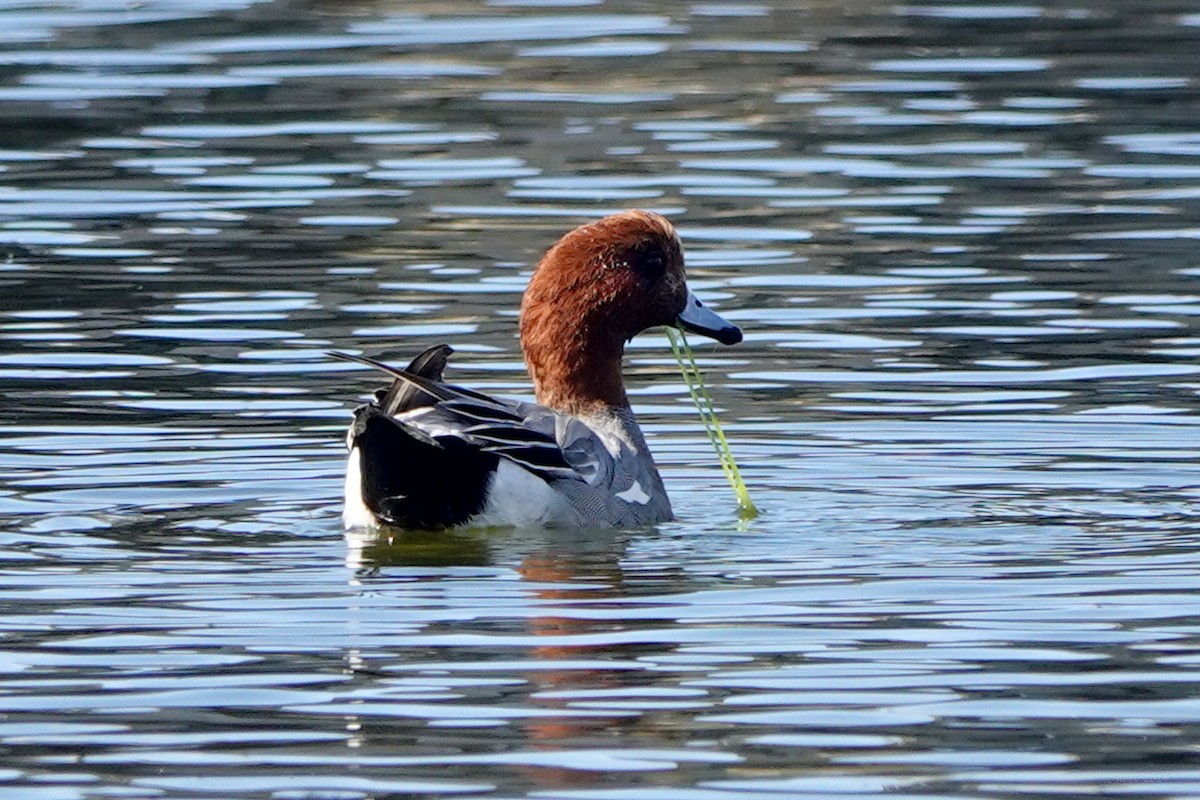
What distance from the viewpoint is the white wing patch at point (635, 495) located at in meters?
10.1

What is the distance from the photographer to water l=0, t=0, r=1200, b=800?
23.8 ft

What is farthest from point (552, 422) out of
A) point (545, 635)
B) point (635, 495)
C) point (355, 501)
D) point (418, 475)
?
point (545, 635)

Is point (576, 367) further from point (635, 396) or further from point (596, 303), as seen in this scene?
point (635, 396)

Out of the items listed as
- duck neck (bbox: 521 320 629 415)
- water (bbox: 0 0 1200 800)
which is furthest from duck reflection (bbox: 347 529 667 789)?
duck neck (bbox: 521 320 629 415)

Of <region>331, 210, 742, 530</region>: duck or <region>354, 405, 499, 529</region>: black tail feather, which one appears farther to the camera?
<region>331, 210, 742, 530</region>: duck

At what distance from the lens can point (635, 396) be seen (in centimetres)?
1270

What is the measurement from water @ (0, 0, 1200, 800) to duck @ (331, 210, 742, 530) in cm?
18

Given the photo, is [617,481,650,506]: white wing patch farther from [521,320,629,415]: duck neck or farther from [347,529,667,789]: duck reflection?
[521,320,629,415]: duck neck

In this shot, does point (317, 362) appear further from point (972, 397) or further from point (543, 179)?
point (543, 179)

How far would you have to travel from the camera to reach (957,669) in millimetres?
7758

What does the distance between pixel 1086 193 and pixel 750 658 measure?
9501mm

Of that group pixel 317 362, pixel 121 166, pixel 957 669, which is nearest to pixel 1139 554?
pixel 957 669

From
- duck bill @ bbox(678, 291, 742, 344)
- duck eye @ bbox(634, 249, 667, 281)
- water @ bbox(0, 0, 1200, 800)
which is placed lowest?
water @ bbox(0, 0, 1200, 800)

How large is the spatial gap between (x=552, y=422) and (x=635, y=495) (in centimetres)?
38
